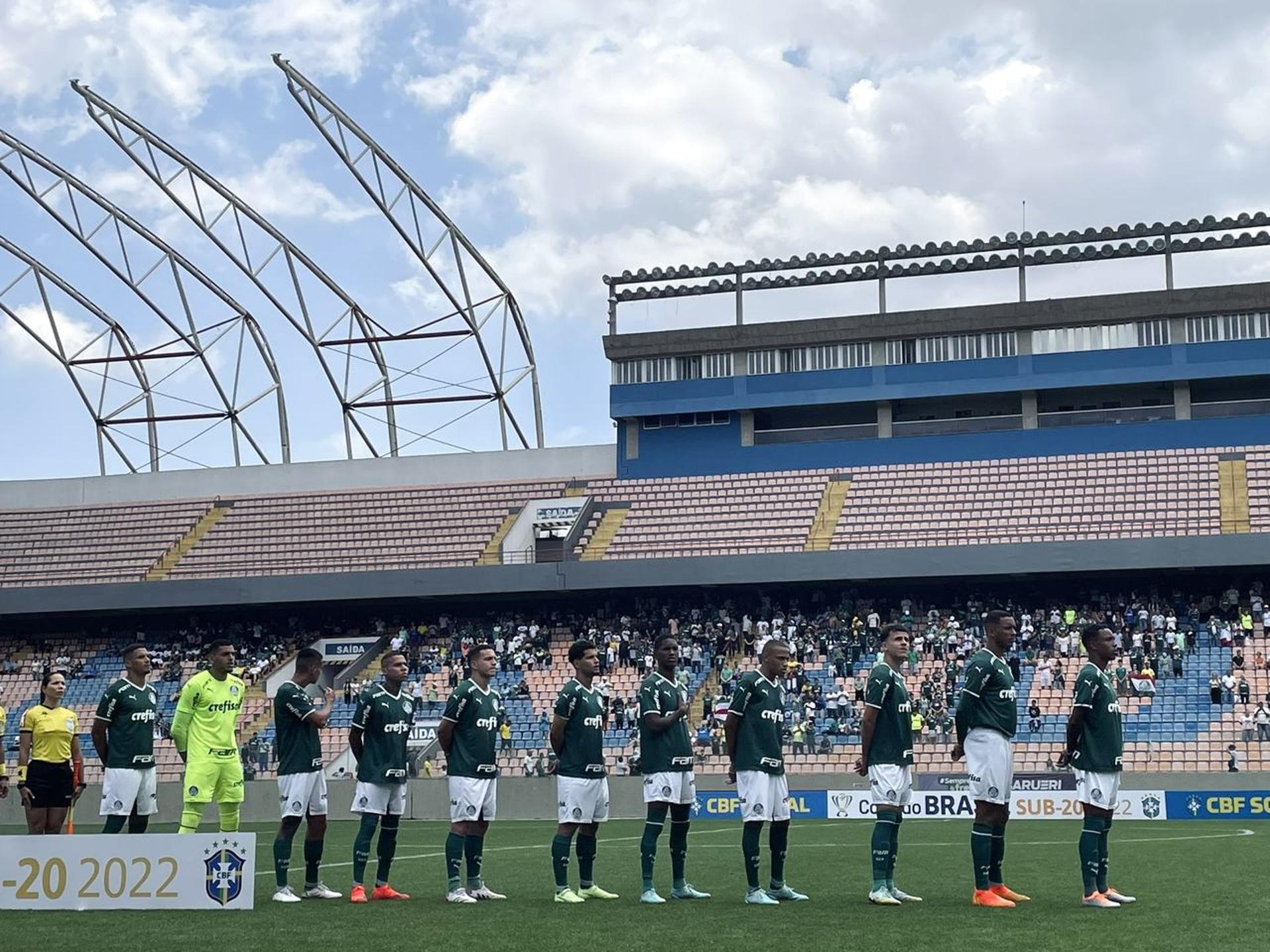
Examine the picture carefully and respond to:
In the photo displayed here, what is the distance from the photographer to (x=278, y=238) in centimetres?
5062

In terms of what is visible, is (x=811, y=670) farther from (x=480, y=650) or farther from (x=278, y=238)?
(x=480, y=650)

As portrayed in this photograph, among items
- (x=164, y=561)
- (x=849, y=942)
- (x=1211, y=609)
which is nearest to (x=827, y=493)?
(x=1211, y=609)

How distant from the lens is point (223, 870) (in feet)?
43.5

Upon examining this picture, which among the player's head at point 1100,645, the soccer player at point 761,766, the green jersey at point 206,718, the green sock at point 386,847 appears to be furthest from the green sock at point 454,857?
the player's head at point 1100,645

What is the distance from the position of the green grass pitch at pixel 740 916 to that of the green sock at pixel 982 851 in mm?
363

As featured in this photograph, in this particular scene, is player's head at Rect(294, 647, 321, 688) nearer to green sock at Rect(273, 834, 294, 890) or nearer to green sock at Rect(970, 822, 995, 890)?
green sock at Rect(273, 834, 294, 890)

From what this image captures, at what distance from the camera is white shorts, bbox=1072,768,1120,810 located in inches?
522

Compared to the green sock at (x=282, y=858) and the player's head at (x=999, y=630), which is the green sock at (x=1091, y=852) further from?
the green sock at (x=282, y=858)

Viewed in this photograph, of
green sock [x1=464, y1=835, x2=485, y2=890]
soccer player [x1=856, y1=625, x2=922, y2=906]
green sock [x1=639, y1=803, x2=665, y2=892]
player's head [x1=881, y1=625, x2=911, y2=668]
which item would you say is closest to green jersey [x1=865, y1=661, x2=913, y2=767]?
soccer player [x1=856, y1=625, x2=922, y2=906]

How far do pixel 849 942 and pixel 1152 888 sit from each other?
17.8 feet

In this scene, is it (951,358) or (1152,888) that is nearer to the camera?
(1152,888)

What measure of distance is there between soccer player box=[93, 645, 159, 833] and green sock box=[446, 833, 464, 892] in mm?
3266

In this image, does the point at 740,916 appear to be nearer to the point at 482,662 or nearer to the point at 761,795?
the point at 761,795

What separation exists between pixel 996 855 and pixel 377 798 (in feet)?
18.8
